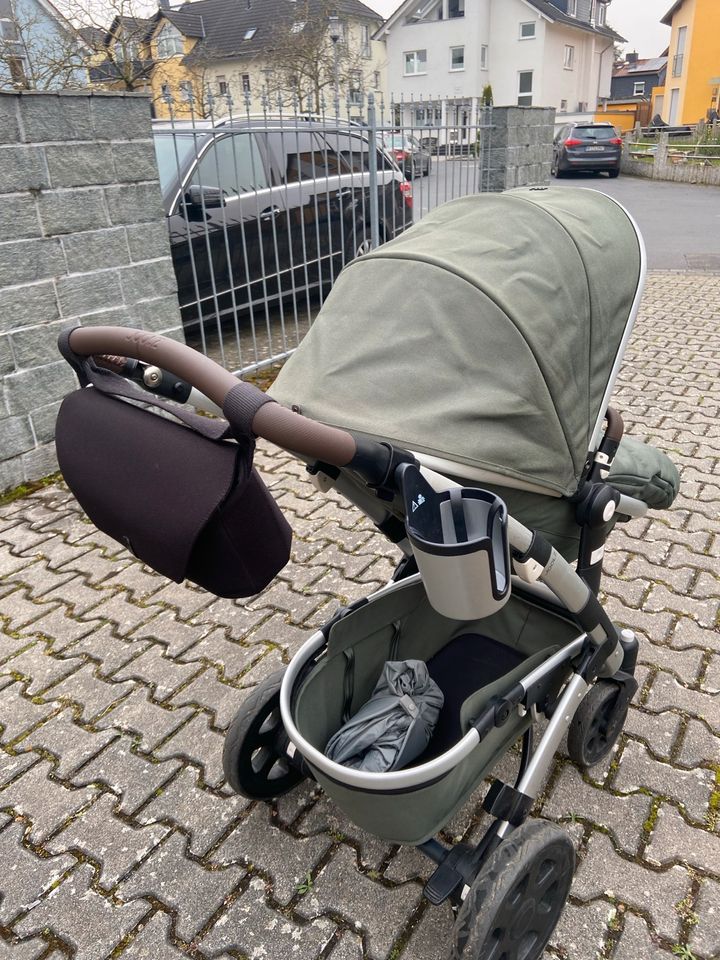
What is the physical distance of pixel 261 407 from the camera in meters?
1.30

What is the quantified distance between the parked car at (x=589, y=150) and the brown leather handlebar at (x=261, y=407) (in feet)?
86.2

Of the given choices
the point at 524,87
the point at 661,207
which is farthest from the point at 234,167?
the point at 524,87

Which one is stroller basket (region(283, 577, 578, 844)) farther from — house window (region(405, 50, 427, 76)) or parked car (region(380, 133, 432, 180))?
house window (region(405, 50, 427, 76))

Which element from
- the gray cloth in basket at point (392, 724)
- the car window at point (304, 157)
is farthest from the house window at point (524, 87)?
the gray cloth in basket at point (392, 724)

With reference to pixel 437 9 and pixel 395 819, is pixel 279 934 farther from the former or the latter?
pixel 437 9

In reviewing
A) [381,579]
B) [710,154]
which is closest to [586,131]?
[710,154]

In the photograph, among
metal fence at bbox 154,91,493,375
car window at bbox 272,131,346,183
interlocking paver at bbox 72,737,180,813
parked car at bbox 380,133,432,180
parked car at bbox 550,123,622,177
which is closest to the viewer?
interlocking paver at bbox 72,737,180,813

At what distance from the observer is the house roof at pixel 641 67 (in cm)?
6738

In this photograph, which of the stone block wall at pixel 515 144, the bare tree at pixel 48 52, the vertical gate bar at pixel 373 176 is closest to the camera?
the vertical gate bar at pixel 373 176

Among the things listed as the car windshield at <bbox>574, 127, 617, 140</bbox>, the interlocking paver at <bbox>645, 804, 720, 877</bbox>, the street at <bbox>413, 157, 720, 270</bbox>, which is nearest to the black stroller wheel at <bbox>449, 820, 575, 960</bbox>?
the interlocking paver at <bbox>645, 804, 720, 877</bbox>

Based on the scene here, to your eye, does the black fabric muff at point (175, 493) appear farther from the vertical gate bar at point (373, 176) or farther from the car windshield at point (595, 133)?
the car windshield at point (595, 133)

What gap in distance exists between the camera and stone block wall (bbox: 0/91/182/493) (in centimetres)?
401

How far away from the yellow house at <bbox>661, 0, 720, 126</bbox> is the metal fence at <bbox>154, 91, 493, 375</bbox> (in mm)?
39531

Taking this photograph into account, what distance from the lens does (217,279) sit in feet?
20.9
